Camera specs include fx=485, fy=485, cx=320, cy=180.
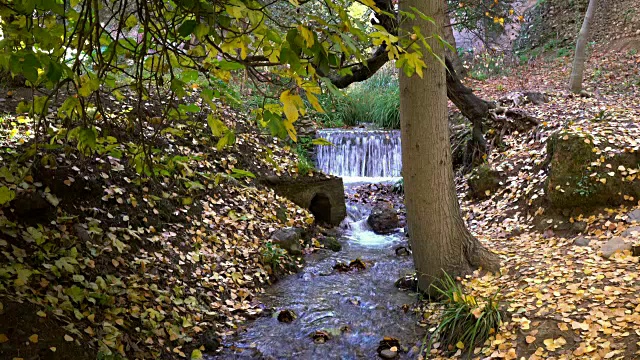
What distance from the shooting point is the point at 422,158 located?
14.7 ft

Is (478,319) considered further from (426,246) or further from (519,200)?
(519,200)

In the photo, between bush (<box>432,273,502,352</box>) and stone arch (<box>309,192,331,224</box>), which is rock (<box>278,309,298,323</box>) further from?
stone arch (<box>309,192,331,224</box>)

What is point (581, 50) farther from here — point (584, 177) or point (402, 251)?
point (402, 251)

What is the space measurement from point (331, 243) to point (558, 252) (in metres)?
3.24

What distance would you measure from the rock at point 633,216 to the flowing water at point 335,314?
92.6 inches

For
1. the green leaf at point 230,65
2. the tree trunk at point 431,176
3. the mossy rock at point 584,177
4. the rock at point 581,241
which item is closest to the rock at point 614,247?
the rock at point 581,241

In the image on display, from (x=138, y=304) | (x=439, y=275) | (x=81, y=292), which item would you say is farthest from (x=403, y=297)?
(x=81, y=292)

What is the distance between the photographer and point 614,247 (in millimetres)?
4406

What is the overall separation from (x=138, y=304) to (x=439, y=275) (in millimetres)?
2765

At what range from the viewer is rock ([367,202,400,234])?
27.6ft

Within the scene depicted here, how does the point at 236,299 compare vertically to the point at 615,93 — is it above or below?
below

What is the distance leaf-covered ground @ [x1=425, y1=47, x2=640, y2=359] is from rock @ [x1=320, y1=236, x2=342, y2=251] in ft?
6.33

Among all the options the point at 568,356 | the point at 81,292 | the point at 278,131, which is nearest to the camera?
the point at 278,131

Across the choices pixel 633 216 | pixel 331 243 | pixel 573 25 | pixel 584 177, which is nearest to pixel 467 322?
pixel 633 216
